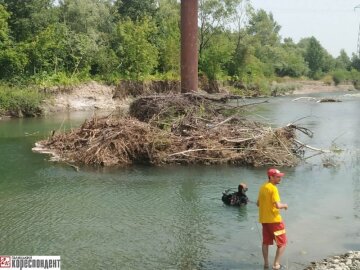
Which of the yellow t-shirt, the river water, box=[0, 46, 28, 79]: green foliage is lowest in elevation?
the river water

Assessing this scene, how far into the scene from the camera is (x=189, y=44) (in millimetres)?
24234

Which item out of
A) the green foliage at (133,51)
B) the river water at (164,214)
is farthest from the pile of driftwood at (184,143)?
the green foliage at (133,51)

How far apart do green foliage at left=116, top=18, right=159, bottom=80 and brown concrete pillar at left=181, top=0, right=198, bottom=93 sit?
28.3 meters

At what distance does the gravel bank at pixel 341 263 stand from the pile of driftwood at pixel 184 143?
29.9ft

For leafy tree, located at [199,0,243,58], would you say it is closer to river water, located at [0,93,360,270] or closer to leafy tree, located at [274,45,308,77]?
leafy tree, located at [274,45,308,77]

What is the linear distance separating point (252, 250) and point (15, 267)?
4.96m

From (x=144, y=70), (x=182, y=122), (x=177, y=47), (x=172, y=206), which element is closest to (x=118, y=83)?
(x=144, y=70)

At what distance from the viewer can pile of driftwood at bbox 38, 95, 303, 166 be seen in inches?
741

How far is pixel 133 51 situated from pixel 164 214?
41.5m

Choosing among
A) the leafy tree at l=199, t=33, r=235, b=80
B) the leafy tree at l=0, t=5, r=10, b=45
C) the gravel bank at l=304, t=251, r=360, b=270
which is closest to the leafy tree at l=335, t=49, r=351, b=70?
the leafy tree at l=199, t=33, r=235, b=80

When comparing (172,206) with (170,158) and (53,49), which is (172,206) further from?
(53,49)

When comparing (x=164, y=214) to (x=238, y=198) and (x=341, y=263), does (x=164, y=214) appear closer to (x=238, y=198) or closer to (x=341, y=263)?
(x=238, y=198)

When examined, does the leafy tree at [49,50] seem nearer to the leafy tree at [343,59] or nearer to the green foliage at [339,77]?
the green foliage at [339,77]

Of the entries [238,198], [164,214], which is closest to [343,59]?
[238,198]
